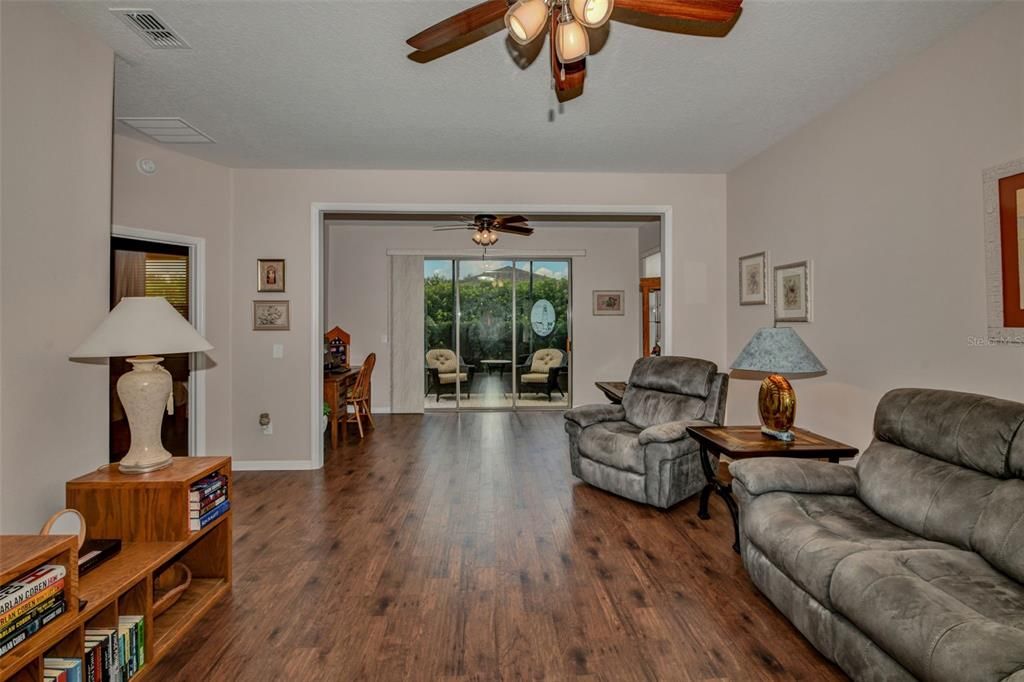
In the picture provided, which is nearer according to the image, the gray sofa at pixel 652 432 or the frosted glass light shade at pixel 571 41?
the frosted glass light shade at pixel 571 41

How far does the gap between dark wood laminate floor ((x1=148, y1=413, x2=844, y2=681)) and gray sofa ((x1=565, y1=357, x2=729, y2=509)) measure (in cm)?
17

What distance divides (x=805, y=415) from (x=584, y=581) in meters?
2.20

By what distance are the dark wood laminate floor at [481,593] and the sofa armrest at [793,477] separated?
1.77ft

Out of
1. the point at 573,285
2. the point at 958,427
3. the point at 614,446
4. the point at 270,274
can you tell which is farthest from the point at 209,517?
the point at 573,285

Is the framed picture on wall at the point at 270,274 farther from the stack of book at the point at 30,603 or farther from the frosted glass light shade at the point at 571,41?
the frosted glass light shade at the point at 571,41

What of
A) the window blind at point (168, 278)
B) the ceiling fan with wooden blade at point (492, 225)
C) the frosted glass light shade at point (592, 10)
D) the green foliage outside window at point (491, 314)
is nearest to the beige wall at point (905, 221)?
the frosted glass light shade at point (592, 10)

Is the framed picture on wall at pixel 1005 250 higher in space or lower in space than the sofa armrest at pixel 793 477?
higher

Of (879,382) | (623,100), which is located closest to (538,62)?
(623,100)

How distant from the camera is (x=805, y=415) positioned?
3.75m

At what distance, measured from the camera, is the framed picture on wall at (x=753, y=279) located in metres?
4.26

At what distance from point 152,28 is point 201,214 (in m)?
2.33

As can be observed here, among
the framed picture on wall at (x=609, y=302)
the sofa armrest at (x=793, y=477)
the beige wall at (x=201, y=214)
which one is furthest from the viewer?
the framed picture on wall at (x=609, y=302)

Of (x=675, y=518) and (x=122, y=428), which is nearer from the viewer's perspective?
(x=675, y=518)

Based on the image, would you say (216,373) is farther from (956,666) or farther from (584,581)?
(956,666)
